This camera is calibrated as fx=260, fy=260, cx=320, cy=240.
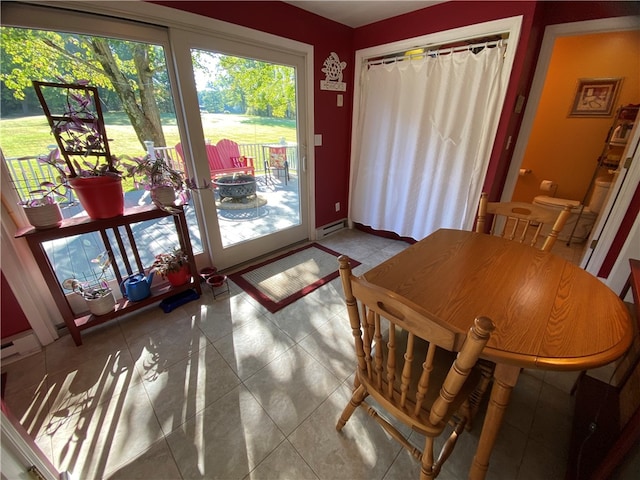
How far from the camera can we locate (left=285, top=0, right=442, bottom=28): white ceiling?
2.18 m

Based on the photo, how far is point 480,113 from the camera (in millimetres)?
2229

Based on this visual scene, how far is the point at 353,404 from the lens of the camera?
119cm

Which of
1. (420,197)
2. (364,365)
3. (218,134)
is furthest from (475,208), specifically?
(218,134)

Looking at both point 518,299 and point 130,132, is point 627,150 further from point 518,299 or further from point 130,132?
point 130,132

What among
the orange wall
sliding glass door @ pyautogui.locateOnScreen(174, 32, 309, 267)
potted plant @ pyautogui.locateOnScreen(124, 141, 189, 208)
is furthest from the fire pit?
the orange wall

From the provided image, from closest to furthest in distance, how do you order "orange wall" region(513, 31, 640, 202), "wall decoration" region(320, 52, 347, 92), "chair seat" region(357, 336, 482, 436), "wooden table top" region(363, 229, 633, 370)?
"wooden table top" region(363, 229, 633, 370) → "chair seat" region(357, 336, 482, 436) → "wall decoration" region(320, 52, 347, 92) → "orange wall" region(513, 31, 640, 202)

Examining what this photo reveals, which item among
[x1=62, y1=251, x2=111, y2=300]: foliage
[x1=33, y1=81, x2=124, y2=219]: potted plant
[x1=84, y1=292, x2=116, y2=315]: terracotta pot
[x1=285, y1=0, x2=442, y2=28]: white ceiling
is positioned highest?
[x1=285, y1=0, x2=442, y2=28]: white ceiling

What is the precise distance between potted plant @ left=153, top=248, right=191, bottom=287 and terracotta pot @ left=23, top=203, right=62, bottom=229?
646 mm

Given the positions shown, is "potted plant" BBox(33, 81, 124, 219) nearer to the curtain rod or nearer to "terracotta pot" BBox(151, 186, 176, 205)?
"terracotta pot" BBox(151, 186, 176, 205)

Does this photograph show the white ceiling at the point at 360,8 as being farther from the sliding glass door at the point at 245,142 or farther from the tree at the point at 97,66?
the tree at the point at 97,66

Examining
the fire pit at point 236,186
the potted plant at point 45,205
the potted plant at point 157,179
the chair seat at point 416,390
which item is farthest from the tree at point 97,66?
the chair seat at point 416,390

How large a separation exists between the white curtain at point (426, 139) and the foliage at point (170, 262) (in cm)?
216

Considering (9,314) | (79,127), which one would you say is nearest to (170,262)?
(9,314)

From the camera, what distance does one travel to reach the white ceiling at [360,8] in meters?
2.18
